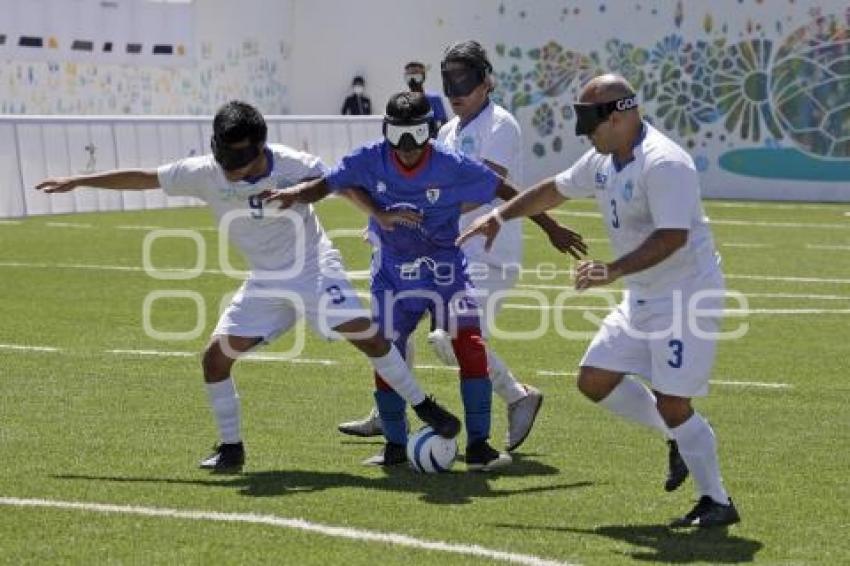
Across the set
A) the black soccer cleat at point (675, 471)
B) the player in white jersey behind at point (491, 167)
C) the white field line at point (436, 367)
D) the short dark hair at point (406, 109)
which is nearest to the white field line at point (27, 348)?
the white field line at point (436, 367)

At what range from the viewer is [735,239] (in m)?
26.7

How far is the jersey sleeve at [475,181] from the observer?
9.85 m

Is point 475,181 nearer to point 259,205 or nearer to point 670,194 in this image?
point 259,205

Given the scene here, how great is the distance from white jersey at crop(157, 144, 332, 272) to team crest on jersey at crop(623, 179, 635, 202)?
212 centimetres

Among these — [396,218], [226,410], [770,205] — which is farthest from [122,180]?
[770,205]

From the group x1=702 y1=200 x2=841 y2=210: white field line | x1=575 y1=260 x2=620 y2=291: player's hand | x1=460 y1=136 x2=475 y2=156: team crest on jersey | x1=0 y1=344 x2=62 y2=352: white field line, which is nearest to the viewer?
x1=575 y1=260 x2=620 y2=291: player's hand

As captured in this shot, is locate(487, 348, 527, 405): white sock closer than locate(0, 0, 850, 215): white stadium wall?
Yes

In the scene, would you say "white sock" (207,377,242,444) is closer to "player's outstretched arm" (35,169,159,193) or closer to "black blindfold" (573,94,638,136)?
"player's outstretched arm" (35,169,159,193)

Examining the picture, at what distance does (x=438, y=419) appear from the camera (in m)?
9.76

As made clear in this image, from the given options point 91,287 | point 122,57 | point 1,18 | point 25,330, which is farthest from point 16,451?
point 122,57

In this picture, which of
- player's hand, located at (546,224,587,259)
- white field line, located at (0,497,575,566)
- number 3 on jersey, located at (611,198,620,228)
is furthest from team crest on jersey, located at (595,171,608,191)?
white field line, located at (0,497,575,566)

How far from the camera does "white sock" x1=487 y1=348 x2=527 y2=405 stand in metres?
10.7

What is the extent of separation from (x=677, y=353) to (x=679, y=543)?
875 millimetres

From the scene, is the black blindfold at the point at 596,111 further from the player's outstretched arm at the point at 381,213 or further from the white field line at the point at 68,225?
the white field line at the point at 68,225
